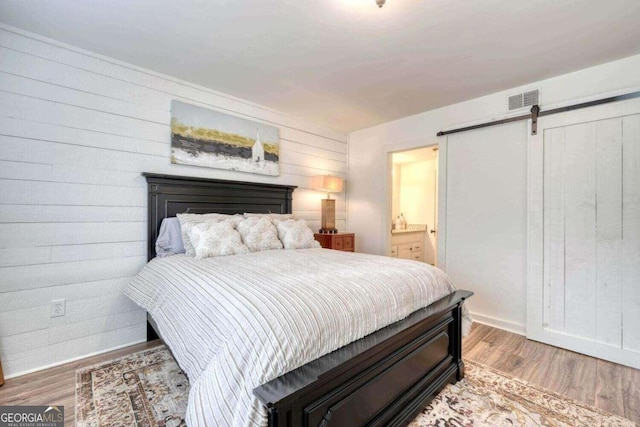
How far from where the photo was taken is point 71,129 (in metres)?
2.30

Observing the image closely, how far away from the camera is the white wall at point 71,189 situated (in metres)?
2.09

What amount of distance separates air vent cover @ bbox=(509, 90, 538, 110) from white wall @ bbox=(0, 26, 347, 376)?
132 inches

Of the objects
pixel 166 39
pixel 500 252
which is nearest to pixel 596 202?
pixel 500 252

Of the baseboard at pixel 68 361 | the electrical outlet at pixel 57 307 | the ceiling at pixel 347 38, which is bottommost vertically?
the baseboard at pixel 68 361

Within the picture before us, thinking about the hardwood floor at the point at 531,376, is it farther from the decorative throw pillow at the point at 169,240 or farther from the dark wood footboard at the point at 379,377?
the decorative throw pillow at the point at 169,240

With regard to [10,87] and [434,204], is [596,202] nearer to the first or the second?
[434,204]

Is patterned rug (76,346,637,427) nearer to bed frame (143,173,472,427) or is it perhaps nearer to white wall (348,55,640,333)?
bed frame (143,173,472,427)

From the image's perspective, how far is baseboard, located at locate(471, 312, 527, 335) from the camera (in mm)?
2896

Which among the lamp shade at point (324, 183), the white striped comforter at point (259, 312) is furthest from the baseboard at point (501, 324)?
the lamp shade at point (324, 183)

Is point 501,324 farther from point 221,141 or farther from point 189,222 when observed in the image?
point 221,141

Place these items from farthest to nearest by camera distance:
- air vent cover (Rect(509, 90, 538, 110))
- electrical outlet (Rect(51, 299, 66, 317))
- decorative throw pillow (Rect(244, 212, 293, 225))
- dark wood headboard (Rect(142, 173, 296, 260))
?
decorative throw pillow (Rect(244, 212, 293, 225)) < air vent cover (Rect(509, 90, 538, 110)) < dark wood headboard (Rect(142, 173, 296, 260)) < electrical outlet (Rect(51, 299, 66, 317))

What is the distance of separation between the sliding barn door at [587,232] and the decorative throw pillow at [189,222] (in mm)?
3068

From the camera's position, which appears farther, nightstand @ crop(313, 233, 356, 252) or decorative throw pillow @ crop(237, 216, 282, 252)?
nightstand @ crop(313, 233, 356, 252)

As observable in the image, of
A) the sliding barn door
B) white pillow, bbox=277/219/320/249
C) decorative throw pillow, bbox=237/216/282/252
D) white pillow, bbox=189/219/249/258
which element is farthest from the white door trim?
white pillow, bbox=189/219/249/258
